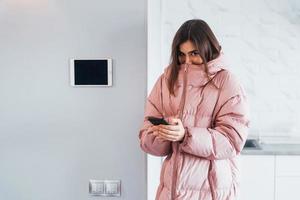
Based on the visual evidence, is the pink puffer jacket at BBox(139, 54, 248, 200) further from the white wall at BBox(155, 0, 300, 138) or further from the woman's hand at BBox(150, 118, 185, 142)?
the white wall at BBox(155, 0, 300, 138)

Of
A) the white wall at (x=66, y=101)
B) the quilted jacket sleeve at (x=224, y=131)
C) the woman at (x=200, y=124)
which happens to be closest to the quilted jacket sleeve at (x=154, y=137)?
the woman at (x=200, y=124)

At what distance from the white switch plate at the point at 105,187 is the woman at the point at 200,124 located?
0.89 meters

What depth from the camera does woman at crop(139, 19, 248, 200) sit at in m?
1.39

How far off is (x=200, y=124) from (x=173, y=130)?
136 mm

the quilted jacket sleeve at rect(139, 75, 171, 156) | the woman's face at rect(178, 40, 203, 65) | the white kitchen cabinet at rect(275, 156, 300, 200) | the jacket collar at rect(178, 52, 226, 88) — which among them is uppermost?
the woman's face at rect(178, 40, 203, 65)

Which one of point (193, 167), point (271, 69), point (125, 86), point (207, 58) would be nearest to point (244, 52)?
point (271, 69)

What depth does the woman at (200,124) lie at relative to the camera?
4.57ft

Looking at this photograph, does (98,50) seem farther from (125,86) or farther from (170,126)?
(170,126)

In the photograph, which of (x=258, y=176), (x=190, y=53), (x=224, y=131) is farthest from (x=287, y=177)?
(x=190, y=53)

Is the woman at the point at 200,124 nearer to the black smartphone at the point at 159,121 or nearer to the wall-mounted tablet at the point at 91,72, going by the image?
the black smartphone at the point at 159,121

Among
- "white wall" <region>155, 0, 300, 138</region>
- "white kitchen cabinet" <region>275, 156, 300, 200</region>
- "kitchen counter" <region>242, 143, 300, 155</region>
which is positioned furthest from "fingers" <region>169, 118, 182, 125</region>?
"white wall" <region>155, 0, 300, 138</region>

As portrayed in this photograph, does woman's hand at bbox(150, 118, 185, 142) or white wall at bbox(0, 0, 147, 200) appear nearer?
woman's hand at bbox(150, 118, 185, 142)

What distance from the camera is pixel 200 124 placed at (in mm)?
1438

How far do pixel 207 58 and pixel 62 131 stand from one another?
1164mm
